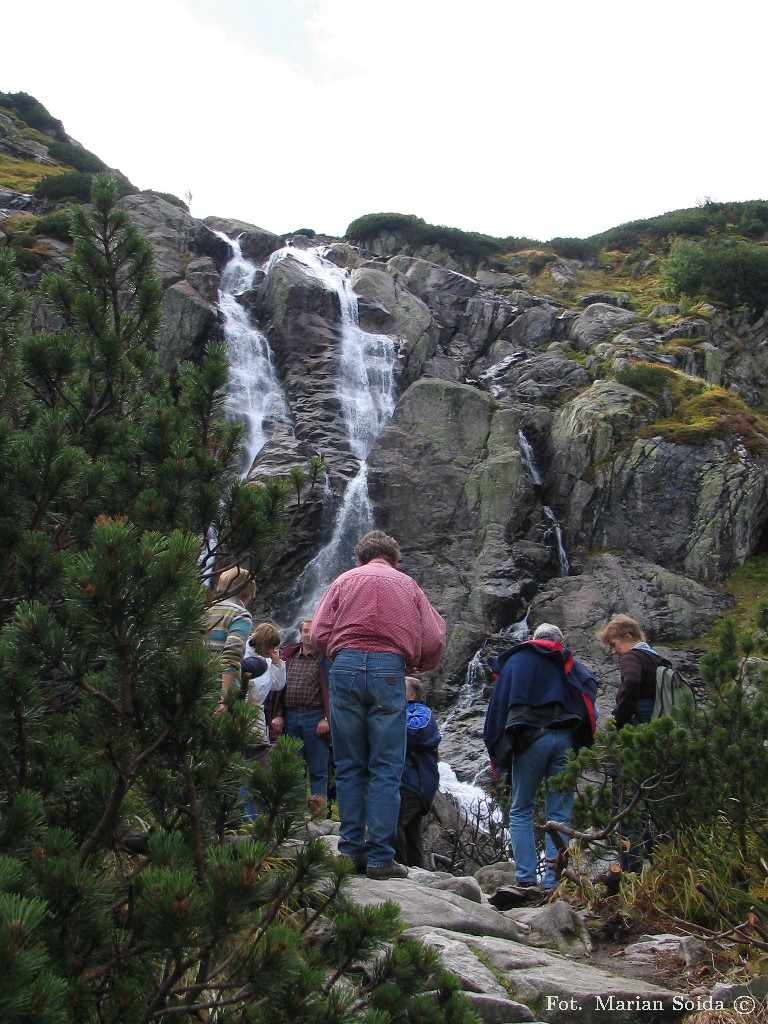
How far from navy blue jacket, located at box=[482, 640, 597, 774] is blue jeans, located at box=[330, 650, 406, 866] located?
1.26 meters

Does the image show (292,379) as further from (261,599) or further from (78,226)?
(78,226)

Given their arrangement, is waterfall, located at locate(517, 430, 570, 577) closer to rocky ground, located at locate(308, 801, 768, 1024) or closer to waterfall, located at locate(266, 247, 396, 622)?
waterfall, located at locate(266, 247, 396, 622)

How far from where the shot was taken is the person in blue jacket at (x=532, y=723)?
5.50 metres

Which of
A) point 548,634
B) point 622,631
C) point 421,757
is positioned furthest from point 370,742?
point 622,631

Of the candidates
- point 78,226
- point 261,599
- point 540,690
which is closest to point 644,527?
point 261,599

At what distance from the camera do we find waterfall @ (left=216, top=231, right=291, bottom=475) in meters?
25.6

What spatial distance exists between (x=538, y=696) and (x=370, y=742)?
1475 mm

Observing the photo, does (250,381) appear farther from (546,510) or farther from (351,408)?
(546,510)

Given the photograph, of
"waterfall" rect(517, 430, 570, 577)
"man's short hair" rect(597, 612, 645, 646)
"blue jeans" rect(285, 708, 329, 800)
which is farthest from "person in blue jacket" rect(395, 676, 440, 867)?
"waterfall" rect(517, 430, 570, 577)

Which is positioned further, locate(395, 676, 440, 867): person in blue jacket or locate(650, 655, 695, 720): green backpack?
locate(650, 655, 695, 720): green backpack

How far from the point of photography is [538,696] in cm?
554

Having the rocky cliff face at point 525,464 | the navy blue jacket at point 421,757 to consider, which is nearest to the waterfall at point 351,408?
the rocky cliff face at point 525,464

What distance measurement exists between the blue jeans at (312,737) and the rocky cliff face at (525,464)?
830cm

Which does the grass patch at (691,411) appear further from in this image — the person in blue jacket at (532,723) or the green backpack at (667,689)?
the person in blue jacket at (532,723)
